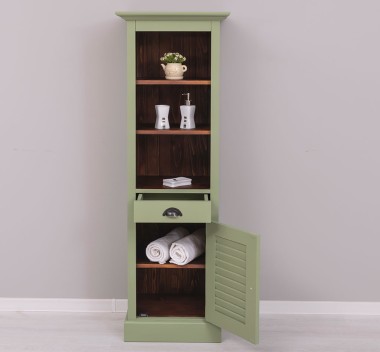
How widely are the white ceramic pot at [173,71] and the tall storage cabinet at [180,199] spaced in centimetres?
5

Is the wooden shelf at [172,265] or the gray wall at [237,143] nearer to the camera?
the wooden shelf at [172,265]

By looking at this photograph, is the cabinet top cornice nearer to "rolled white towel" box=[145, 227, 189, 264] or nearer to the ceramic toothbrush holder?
the ceramic toothbrush holder

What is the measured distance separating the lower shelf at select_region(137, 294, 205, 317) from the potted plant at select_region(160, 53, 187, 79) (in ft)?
3.80

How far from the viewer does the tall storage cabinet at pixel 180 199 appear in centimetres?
346

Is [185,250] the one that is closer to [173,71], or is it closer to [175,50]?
[173,71]

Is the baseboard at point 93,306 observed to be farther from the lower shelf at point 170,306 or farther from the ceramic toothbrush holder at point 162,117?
the ceramic toothbrush holder at point 162,117

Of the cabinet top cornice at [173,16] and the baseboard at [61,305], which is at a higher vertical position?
the cabinet top cornice at [173,16]

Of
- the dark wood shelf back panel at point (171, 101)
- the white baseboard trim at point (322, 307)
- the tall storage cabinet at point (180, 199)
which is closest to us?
the tall storage cabinet at point (180, 199)

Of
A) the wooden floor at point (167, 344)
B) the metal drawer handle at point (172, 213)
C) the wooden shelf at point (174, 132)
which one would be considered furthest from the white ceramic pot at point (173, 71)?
the wooden floor at point (167, 344)

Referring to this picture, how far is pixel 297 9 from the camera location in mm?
3771

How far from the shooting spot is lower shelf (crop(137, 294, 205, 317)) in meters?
3.72

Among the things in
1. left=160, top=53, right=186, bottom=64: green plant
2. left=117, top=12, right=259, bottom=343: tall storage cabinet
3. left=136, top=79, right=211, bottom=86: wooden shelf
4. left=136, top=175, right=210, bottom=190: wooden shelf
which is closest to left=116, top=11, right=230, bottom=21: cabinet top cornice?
left=117, top=12, right=259, bottom=343: tall storage cabinet

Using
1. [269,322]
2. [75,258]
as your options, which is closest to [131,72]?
[75,258]

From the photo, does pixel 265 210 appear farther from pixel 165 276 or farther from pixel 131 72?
pixel 131 72
